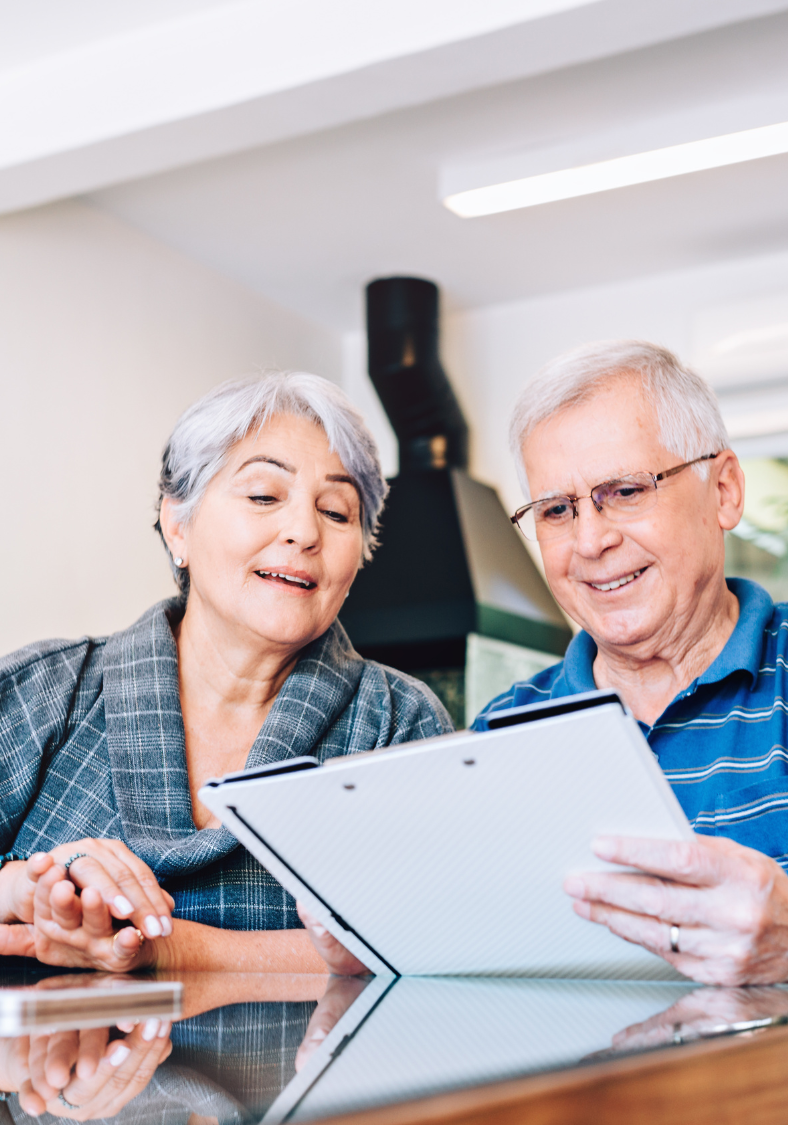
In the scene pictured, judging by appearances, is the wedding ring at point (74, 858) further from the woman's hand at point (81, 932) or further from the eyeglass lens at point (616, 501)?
the eyeglass lens at point (616, 501)

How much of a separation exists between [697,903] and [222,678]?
0.95 m

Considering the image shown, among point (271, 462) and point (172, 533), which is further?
point (172, 533)

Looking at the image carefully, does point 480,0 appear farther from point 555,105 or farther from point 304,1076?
point 304,1076

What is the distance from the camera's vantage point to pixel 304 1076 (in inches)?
18.8

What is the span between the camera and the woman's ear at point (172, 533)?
Answer: 5.25 ft

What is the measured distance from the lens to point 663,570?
1300mm

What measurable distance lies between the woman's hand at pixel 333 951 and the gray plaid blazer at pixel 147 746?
15.4 inches

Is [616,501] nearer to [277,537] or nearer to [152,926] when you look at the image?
[277,537]

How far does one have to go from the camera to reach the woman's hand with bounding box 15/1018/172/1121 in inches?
17.8

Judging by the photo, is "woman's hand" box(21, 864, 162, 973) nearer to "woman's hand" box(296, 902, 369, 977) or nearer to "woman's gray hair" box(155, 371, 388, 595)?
"woman's hand" box(296, 902, 369, 977)

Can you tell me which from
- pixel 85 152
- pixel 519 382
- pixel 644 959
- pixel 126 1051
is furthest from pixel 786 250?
pixel 126 1051

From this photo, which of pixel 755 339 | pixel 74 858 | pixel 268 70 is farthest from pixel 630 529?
pixel 755 339

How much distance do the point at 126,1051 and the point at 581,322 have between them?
12.8 feet

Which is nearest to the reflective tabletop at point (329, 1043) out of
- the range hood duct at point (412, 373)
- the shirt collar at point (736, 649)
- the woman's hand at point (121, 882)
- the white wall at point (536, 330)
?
the woman's hand at point (121, 882)
